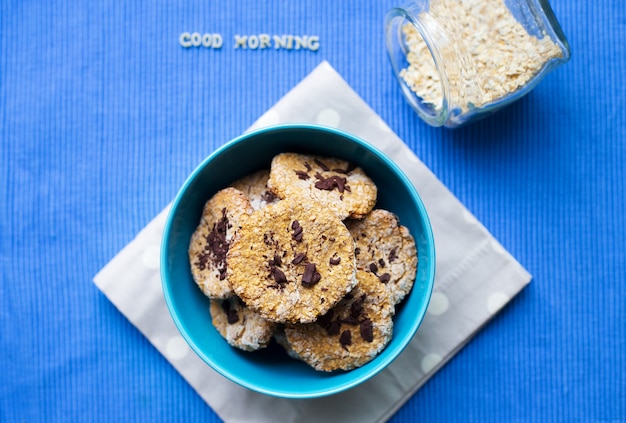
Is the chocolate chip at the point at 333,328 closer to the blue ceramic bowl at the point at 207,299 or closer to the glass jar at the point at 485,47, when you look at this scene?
the blue ceramic bowl at the point at 207,299

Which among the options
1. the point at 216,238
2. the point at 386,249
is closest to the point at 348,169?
the point at 386,249

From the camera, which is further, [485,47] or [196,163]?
[196,163]

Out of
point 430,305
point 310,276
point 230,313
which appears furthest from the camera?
point 430,305

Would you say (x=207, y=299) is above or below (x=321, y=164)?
below

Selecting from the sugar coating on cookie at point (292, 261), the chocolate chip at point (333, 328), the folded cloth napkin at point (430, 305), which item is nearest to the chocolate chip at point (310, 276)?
the sugar coating on cookie at point (292, 261)

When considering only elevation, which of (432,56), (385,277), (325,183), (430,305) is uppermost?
(432,56)

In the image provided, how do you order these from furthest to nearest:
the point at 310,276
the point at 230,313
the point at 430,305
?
the point at 430,305 → the point at 230,313 → the point at 310,276

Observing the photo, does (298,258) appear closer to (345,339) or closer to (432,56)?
(345,339)
